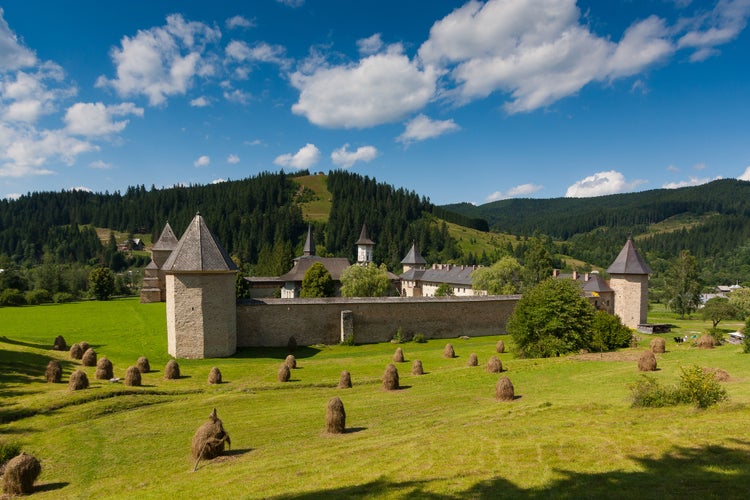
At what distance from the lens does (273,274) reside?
80688 millimetres

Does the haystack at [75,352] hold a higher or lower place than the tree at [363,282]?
lower

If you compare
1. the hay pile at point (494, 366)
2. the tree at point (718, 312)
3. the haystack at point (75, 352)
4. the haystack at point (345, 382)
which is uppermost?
the haystack at point (75, 352)

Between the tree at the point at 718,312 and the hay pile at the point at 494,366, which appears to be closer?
the hay pile at the point at 494,366

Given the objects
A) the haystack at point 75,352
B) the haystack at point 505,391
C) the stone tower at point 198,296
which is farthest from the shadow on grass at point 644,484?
the haystack at point 75,352

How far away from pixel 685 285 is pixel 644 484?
69829mm

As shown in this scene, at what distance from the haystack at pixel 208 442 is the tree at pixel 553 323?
18.8m

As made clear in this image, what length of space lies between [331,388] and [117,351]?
15.4 m

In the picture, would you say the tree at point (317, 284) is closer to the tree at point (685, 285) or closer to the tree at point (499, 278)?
the tree at point (499, 278)

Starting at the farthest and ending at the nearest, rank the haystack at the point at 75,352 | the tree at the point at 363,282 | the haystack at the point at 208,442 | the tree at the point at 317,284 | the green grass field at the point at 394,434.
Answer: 1. the tree at the point at 363,282
2. the tree at the point at 317,284
3. the haystack at the point at 75,352
4. the haystack at the point at 208,442
5. the green grass field at the point at 394,434

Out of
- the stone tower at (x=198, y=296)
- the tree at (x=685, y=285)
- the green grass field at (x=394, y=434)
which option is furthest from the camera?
the tree at (x=685, y=285)

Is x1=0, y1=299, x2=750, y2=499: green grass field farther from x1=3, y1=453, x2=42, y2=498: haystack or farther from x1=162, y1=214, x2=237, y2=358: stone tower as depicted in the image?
x1=162, y1=214, x2=237, y2=358: stone tower

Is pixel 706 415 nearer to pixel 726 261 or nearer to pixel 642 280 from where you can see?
pixel 642 280

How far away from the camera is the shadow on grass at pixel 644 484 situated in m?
7.05

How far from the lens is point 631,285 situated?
4031 cm
